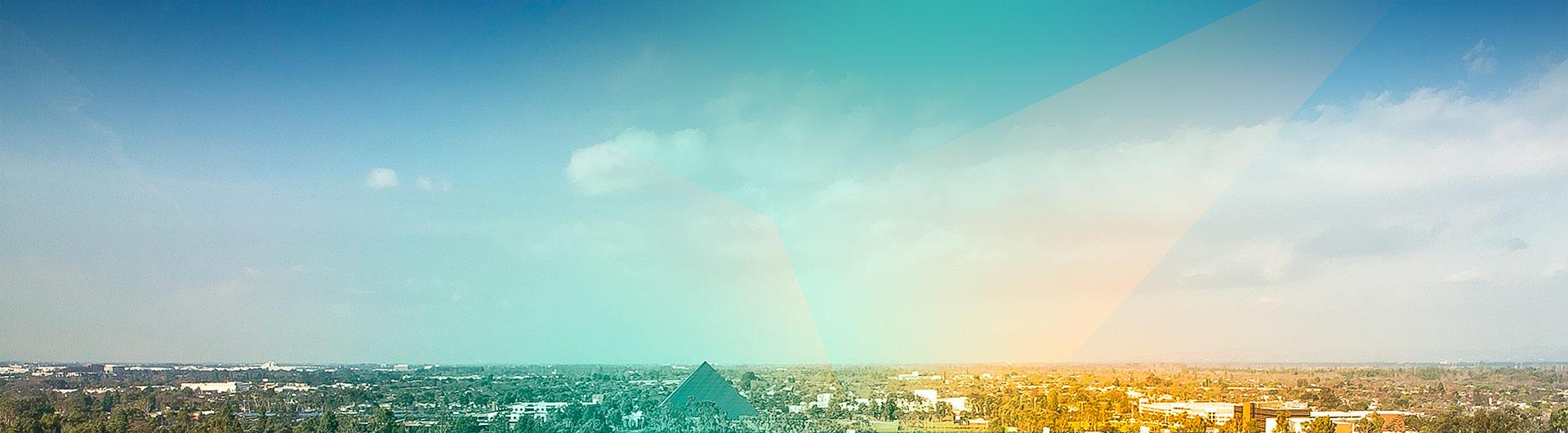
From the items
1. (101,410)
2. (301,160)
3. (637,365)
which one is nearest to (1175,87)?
(637,365)

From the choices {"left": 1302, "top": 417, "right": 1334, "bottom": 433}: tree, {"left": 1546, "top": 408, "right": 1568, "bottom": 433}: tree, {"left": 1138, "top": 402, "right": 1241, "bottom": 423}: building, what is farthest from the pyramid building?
{"left": 1546, "top": 408, "right": 1568, "bottom": 433}: tree

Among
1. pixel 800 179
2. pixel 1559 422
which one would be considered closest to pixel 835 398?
pixel 800 179

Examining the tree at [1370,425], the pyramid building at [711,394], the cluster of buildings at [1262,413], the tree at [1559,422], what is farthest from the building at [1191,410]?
the pyramid building at [711,394]

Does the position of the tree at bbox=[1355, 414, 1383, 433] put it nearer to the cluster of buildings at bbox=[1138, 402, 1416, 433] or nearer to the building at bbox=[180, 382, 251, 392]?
the cluster of buildings at bbox=[1138, 402, 1416, 433]

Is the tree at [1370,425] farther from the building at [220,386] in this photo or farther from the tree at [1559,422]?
the building at [220,386]

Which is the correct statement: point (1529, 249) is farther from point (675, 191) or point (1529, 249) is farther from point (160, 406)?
point (160, 406)
